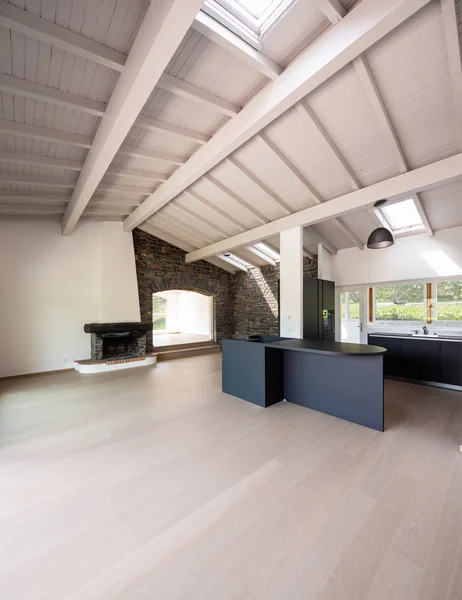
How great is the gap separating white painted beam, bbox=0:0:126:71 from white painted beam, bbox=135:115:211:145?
2.67 feet

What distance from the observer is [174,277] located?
860 centimetres

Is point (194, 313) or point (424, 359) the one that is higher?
point (194, 313)

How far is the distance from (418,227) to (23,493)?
726 cm

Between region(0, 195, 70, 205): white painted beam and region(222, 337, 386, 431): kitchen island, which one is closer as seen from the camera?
region(222, 337, 386, 431): kitchen island

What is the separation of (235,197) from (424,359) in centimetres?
459

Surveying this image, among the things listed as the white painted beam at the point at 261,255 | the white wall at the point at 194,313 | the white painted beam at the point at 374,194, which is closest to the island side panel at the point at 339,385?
the white painted beam at the point at 374,194

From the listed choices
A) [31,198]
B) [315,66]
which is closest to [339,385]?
[315,66]

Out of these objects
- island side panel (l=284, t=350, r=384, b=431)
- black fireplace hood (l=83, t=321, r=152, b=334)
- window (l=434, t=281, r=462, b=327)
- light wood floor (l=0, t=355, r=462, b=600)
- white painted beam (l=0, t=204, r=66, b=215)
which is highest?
white painted beam (l=0, t=204, r=66, b=215)

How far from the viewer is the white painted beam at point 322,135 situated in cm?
326

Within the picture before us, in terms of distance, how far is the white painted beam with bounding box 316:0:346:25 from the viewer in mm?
2139

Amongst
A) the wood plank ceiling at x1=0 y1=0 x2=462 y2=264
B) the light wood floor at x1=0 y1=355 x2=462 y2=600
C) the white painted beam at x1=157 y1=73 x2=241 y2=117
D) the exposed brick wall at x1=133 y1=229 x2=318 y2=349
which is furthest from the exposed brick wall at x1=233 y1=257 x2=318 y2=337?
the white painted beam at x1=157 y1=73 x2=241 y2=117

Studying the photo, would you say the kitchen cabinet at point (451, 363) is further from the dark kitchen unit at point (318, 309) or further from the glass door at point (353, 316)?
the glass door at point (353, 316)

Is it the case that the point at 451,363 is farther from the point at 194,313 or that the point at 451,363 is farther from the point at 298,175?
the point at 194,313

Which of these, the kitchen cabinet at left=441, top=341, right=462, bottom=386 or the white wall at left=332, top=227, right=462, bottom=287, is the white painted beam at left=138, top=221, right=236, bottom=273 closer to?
the white wall at left=332, top=227, right=462, bottom=287
